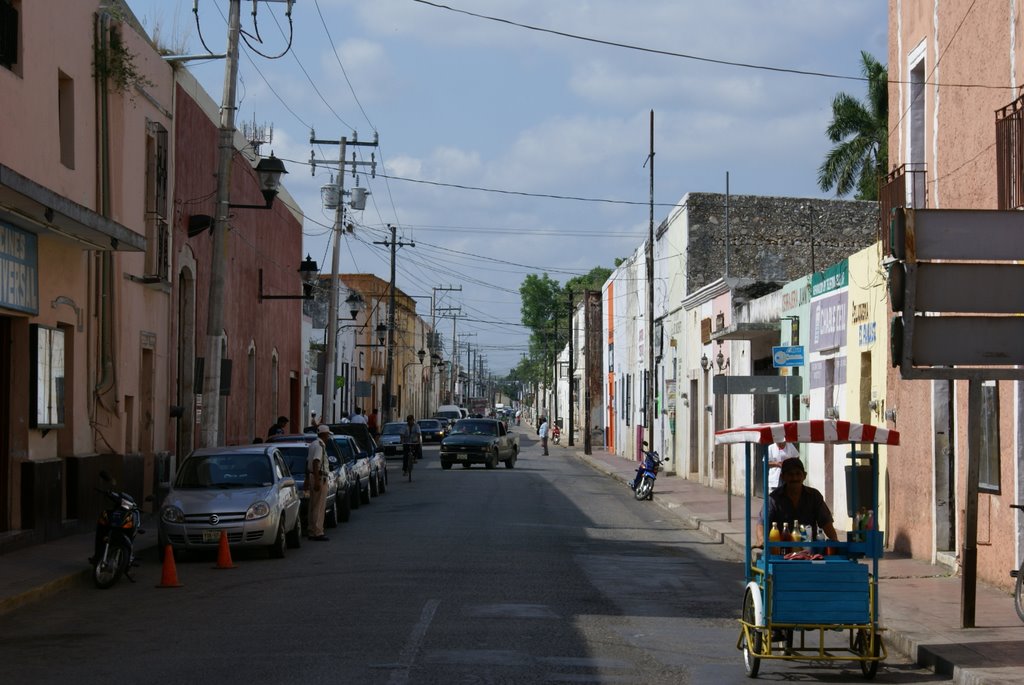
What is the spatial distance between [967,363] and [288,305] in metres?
35.6

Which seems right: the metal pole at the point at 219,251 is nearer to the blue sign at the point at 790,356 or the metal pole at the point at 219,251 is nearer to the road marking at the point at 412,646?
the blue sign at the point at 790,356

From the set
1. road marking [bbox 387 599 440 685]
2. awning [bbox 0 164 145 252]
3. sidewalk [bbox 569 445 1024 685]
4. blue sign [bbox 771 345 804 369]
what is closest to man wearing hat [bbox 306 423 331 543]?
awning [bbox 0 164 145 252]

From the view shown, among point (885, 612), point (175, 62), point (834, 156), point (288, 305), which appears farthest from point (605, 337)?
point (885, 612)

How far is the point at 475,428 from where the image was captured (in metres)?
47.3

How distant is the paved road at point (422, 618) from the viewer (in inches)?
390

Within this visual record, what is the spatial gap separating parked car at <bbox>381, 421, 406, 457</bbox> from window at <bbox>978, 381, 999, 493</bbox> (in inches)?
1550

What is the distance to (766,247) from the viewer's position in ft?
134

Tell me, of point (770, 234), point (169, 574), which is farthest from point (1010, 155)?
point (770, 234)

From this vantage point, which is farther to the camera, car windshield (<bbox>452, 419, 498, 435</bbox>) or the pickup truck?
car windshield (<bbox>452, 419, 498, 435</bbox>)

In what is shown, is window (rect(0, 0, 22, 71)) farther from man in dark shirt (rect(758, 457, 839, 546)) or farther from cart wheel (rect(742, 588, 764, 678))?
cart wheel (rect(742, 588, 764, 678))

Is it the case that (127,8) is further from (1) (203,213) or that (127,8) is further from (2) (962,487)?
(2) (962,487)

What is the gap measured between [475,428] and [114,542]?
32058 mm

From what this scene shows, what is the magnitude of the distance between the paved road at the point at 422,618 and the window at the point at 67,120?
6679 millimetres

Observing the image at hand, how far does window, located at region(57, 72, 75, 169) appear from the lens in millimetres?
20625
